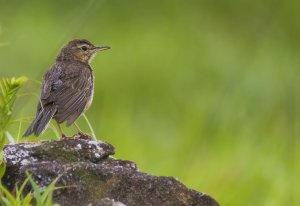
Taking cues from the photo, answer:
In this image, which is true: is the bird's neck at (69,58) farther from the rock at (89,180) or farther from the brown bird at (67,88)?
the rock at (89,180)

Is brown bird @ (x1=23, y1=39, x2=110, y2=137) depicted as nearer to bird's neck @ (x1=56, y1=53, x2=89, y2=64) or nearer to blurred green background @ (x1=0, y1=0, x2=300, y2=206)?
bird's neck @ (x1=56, y1=53, x2=89, y2=64)

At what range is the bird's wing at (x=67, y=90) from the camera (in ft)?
32.8

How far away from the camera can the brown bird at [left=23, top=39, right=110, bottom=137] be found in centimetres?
977

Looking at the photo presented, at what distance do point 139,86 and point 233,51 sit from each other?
166 centimetres

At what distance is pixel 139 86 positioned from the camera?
15.1 metres

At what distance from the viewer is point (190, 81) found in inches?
602

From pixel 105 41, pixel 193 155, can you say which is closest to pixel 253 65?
pixel 105 41

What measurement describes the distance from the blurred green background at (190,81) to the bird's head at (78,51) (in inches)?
8.0

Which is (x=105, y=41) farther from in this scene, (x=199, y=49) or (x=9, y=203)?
(x=9, y=203)

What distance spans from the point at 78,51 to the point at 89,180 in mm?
3701

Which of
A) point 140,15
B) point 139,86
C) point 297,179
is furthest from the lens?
point 140,15

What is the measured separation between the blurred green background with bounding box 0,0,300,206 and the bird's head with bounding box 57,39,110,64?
203 millimetres

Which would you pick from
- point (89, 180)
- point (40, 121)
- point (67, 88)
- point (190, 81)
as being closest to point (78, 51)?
point (67, 88)

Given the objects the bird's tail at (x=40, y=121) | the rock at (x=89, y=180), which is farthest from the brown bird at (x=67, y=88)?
the rock at (x=89, y=180)
